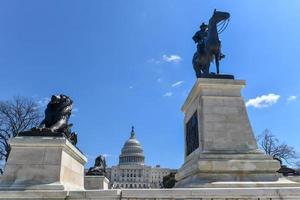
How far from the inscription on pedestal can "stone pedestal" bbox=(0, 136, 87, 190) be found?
195 inches

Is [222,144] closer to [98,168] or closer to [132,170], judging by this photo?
[98,168]

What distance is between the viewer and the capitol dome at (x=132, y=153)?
5896 inches

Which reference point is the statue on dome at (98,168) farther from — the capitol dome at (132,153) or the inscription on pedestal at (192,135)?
the capitol dome at (132,153)

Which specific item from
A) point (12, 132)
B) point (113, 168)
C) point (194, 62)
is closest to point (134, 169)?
point (113, 168)

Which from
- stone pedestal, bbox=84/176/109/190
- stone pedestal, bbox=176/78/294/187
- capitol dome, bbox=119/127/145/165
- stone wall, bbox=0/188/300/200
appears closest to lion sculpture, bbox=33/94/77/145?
stone wall, bbox=0/188/300/200

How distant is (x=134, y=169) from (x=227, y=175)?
145 metres

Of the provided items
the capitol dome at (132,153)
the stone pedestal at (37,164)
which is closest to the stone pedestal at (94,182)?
the stone pedestal at (37,164)

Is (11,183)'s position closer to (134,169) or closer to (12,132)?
(12,132)

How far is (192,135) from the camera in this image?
43.9 ft

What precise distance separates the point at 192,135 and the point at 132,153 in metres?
139

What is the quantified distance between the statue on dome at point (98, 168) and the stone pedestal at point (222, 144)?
49.9ft

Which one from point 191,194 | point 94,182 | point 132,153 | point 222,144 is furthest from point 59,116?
point 132,153

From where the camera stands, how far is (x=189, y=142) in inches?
548

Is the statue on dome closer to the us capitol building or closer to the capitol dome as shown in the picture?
the us capitol building
